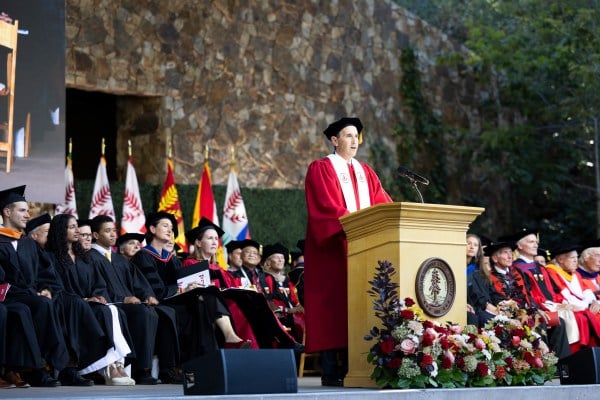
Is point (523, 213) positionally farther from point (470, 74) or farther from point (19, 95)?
point (19, 95)

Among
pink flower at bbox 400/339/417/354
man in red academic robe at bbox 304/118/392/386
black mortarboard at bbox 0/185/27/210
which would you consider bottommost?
pink flower at bbox 400/339/417/354

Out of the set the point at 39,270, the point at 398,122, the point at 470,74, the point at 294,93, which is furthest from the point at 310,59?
the point at 39,270

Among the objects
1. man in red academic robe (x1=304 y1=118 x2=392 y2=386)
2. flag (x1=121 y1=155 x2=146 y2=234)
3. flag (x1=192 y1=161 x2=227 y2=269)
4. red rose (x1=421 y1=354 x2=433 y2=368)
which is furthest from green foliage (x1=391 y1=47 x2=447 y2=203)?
red rose (x1=421 y1=354 x2=433 y2=368)

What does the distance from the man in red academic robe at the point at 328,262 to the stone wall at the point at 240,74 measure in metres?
7.41

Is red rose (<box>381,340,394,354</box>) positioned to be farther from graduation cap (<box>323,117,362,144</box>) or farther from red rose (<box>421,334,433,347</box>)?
graduation cap (<box>323,117,362,144</box>)

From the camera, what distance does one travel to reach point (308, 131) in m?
16.5

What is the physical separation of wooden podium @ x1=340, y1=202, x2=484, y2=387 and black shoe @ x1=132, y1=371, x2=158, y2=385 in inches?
94.5

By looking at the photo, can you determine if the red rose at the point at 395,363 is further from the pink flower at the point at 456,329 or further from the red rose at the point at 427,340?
the pink flower at the point at 456,329

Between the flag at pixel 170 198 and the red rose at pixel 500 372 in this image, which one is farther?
the flag at pixel 170 198

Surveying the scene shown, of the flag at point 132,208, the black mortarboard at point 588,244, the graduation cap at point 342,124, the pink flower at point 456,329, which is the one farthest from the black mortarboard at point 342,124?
A: the flag at point 132,208

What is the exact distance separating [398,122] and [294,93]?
84.9 inches

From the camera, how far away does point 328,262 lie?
Answer: 727 centimetres

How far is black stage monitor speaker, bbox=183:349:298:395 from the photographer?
5.77 metres

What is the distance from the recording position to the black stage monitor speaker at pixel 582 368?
7.00 meters
